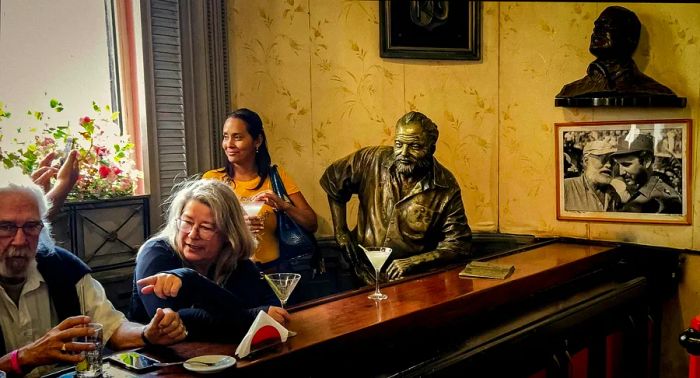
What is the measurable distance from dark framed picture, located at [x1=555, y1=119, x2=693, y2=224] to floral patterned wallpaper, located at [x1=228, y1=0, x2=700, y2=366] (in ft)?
0.18

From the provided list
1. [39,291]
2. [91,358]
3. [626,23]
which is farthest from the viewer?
[626,23]

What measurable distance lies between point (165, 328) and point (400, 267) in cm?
129

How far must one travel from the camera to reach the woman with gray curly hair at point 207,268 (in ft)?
6.25

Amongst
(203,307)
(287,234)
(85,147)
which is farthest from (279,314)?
(85,147)

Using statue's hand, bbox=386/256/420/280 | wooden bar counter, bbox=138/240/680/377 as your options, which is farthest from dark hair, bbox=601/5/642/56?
statue's hand, bbox=386/256/420/280

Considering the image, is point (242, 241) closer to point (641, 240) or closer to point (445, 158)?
point (445, 158)

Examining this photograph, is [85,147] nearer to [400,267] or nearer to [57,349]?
[400,267]

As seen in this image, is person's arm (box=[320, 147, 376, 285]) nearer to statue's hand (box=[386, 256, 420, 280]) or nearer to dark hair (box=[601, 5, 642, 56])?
statue's hand (box=[386, 256, 420, 280])

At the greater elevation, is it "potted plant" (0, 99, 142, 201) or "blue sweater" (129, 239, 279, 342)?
"potted plant" (0, 99, 142, 201)

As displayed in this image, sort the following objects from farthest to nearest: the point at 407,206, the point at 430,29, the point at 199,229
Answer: the point at 430,29
the point at 407,206
the point at 199,229

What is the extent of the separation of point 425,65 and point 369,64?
347mm

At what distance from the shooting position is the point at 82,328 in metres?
1.65

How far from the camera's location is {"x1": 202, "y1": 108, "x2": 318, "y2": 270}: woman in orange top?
3.04 m

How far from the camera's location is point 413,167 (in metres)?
3.08
